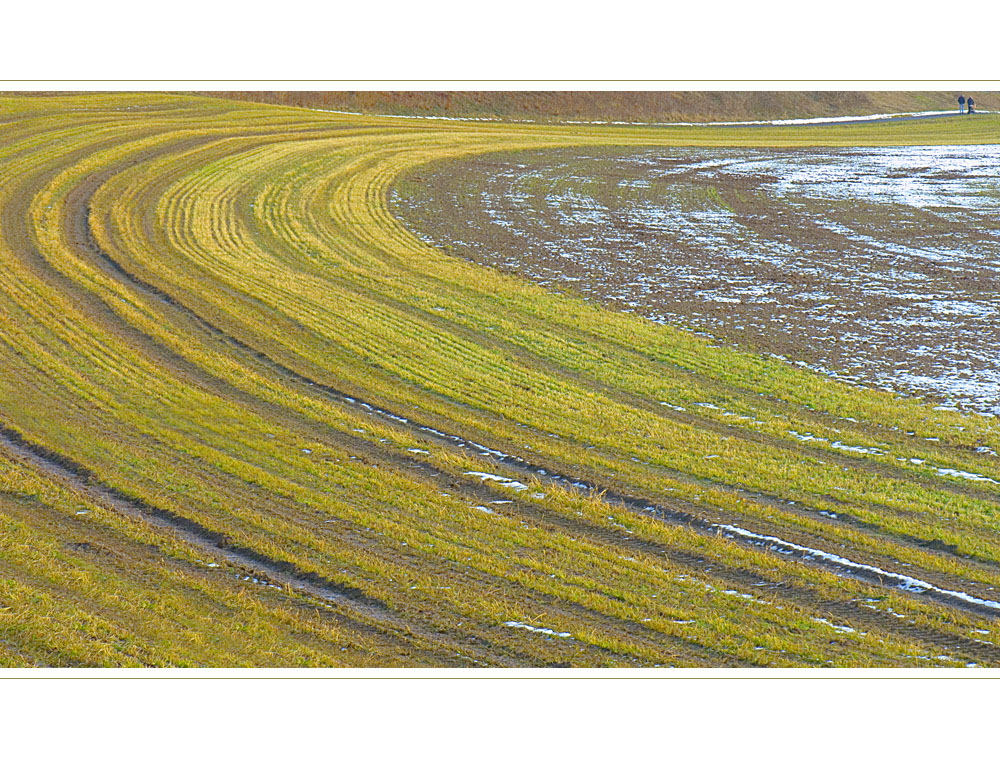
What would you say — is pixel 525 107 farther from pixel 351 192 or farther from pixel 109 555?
pixel 109 555

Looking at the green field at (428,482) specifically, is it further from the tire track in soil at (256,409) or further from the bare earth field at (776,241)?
the bare earth field at (776,241)

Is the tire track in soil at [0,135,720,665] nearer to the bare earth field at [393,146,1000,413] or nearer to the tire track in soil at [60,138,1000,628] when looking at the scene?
the tire track in soil at [60,138,1000,628]

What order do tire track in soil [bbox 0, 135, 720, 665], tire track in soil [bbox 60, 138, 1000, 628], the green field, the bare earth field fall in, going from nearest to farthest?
the green field
tire track in soil [bbox 0, 135, 720, 665]
tire track in soil [bbox 60, 138, 1000, 628]
the bare earth field

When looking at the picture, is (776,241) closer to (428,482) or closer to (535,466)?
(535,466)

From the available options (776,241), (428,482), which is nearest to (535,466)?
(428,482)

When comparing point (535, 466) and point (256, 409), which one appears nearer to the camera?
point (535, 466)

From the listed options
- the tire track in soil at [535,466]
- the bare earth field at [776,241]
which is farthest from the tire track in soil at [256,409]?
the bare earth field at [776,241]

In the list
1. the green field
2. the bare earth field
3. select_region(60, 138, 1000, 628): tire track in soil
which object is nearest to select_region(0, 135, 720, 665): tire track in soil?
the green field
